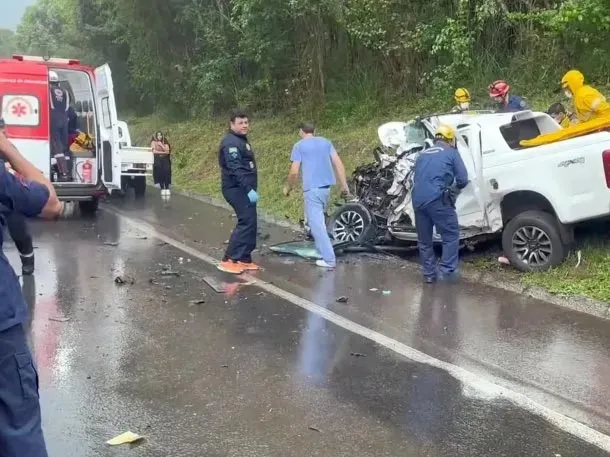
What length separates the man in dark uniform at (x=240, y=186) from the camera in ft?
28.7

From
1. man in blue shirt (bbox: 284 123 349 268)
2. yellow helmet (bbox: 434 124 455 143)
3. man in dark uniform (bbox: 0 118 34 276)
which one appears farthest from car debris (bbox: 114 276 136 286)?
yellow helmet (bbox: 434 124 455 143)

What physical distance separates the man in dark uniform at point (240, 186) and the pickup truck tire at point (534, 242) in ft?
9.56

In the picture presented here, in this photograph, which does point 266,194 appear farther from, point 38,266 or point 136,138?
point 136,138

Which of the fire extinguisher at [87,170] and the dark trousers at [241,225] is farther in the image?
the fire extinguisher at [87,170]

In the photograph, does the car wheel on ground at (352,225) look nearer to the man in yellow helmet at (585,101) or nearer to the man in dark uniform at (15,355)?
the man in yellow helmet at (585,101)

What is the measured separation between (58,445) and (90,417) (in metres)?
0.41

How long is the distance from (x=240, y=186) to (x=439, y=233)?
7.69 feet

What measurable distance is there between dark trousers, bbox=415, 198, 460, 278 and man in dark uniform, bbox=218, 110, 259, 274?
1.95 m

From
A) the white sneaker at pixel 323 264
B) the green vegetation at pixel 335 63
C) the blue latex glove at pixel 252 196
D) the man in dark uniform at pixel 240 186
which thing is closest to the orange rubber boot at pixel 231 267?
the man in dark uniform at pixel 240 186

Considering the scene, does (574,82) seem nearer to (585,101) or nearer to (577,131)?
(585,101)

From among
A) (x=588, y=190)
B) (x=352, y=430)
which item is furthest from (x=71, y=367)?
(x=588, y=190)

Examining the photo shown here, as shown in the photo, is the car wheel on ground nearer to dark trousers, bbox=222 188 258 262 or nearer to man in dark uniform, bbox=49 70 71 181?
dark trousers, bbox=222 188 258 262

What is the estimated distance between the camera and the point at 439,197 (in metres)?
8.29

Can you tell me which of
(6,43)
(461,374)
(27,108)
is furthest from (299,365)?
(6,43)
